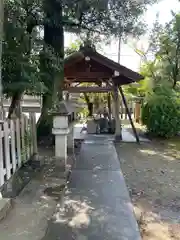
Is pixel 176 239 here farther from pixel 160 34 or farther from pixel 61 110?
pixel 160 34

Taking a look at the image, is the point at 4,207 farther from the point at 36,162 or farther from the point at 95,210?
the point at 36,162

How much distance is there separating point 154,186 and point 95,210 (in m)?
1.86

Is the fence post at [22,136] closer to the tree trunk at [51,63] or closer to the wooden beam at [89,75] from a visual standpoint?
the tree trunk at [51,63]

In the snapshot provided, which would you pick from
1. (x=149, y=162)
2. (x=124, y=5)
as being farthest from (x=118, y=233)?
(x=124, y=5)

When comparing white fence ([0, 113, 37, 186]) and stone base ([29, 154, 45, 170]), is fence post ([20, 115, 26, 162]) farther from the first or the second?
stone base ([29, 154, 45, 170])

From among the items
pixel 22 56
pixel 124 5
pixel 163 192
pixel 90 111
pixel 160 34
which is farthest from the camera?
pixel 90 111

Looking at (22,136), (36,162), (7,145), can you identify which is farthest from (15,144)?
(36,162)

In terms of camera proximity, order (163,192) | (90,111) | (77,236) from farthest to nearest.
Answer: (90,111), (163,192), (77,236)

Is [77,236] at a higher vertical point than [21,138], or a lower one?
lower

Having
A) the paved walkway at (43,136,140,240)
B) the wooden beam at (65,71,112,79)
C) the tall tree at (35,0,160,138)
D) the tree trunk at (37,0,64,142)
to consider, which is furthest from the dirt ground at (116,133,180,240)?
the tall tree at (35,0,160,138)

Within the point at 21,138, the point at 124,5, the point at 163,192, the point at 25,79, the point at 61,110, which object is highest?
the point at 124,5

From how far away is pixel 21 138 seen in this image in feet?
17.6

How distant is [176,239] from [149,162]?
13.8 ft

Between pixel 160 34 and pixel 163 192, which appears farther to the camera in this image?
pixel 160 34
